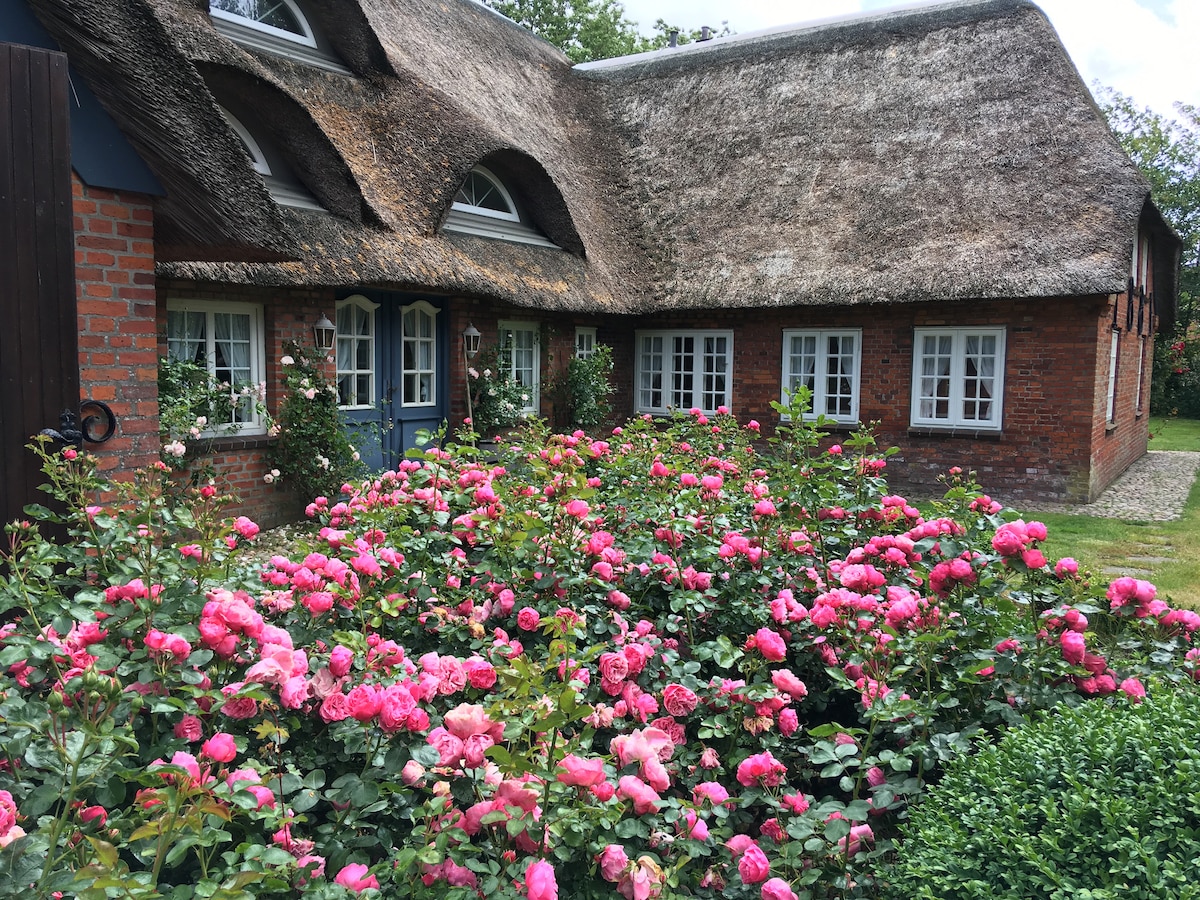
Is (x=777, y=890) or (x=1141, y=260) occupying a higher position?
(x=1141, y=260)

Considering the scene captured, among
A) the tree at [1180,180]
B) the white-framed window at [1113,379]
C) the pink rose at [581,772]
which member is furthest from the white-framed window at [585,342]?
the tree at [1180,180]

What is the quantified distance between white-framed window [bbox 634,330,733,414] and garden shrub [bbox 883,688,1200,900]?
1028 cm

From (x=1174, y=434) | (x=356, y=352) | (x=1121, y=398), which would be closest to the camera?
(x=356, y=352)

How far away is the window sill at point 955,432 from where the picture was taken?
10.3 m

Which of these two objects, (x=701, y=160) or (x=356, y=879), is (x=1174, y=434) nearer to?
(x=701, y=160)

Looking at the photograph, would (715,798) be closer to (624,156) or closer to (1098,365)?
(1098,365)

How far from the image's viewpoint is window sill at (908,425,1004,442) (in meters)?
10.3

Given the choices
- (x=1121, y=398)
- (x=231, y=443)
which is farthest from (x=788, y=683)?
(x=1121, y=398)

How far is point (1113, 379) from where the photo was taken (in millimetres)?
11633

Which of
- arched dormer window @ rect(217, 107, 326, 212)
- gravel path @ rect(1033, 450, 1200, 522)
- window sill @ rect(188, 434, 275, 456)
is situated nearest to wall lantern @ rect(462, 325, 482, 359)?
arched dormer window @ rect(217, 107, 326, 212)

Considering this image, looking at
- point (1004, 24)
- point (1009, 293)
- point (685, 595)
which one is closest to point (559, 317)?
point (1009, 293)

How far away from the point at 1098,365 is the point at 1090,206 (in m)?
1.83

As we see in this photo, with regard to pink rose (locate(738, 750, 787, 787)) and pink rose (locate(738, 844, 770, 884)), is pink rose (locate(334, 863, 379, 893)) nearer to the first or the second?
pink rose (locate(738, 844, 770, 884))

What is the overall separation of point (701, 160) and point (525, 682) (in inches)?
499
